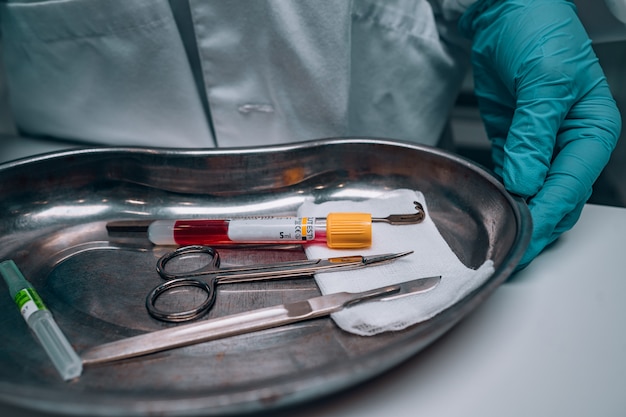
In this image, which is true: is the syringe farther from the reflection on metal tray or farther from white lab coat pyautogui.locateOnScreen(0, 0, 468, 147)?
white lab coat pyautogui.locateOnScreen(0, 0, 468, 147)

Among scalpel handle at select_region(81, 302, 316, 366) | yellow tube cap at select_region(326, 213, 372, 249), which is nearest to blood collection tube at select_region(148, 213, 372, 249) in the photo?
yellow tube cap at select_region(326, 213, 372, 249)

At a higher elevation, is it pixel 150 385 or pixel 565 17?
pixel 565 17

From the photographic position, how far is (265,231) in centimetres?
53

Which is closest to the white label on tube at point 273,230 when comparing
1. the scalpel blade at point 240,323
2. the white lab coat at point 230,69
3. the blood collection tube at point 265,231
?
the blood collection tube at point 265,231

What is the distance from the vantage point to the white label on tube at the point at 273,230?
0.53 m

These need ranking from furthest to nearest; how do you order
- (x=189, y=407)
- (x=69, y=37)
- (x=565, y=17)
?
1. (x=69, y=37)
2. (x=565, y=17)
3. (x=189, y=407)

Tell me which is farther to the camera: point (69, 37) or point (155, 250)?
point (69, 37)

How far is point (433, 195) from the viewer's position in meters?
0.58

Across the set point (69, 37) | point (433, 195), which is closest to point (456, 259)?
point (433, 195)

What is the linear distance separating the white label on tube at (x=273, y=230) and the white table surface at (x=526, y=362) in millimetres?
181

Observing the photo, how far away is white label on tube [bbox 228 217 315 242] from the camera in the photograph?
525mm

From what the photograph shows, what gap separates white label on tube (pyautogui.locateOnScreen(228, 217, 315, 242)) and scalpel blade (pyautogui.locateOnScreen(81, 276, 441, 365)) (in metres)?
0.11

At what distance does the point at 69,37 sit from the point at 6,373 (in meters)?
0.47

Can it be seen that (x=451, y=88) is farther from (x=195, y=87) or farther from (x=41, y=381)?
(x=41, y=381)
